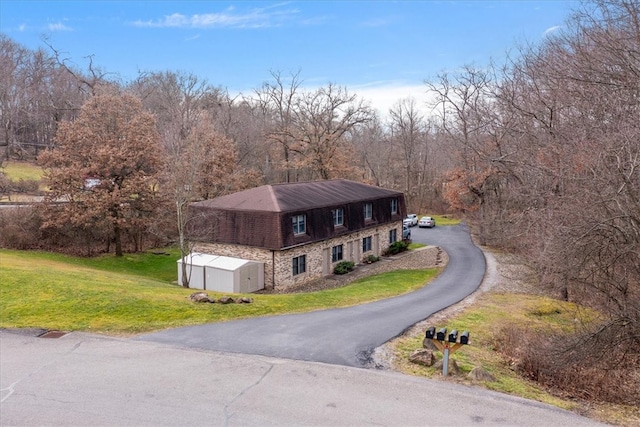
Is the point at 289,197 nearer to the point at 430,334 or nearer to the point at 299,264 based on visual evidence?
the point at 299,264

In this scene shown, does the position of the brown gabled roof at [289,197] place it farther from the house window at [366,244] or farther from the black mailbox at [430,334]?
the black mailbox at [430,334]

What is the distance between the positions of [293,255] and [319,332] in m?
12.2

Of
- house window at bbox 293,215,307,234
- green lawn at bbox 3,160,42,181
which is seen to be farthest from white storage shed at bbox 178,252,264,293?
green lawn at bbox 3,160,42,181

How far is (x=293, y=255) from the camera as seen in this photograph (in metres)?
25.6

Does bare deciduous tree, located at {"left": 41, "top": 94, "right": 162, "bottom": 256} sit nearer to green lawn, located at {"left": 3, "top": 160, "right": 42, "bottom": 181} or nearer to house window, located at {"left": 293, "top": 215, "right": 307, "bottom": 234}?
house window, located at {"left": 293, "top": 215, "right": 307, "bottom": 234}

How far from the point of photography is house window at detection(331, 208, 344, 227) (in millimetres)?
29266

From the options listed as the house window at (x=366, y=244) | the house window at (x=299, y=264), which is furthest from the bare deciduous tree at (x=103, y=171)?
the house window at (x=366, y=244)

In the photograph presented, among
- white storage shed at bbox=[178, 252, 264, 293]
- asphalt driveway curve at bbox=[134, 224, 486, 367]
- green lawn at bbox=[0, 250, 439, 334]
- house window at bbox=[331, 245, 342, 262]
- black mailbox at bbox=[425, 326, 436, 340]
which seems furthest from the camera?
house window at bbox=[331, 245, 342, 262]

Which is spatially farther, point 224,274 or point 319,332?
point 224,274


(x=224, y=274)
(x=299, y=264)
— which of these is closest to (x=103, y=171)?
(x=224, y=274)

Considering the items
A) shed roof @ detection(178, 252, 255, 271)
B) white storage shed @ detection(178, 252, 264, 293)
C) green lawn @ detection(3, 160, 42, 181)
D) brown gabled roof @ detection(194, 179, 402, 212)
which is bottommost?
Result: white storage shed @ detection(178, 252, 264, 293)

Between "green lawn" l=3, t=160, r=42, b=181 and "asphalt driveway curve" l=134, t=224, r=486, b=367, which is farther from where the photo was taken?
"green lawn" l=3, t=160, r=42, b=181

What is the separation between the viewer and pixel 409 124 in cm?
6494

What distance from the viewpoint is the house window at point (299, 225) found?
2603cm
